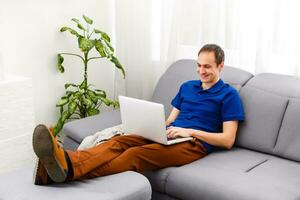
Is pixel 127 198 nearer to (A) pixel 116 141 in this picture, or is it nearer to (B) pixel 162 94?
(A) pixel 116 141

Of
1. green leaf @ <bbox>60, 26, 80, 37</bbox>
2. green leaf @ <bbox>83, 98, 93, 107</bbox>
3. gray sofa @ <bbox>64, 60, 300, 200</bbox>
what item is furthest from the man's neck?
green leaf @ <bbox>60, 26, 80, 37</bbox>

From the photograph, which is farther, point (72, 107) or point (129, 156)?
point (72, 107)

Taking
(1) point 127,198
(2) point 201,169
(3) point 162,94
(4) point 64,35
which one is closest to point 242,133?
(2) point 201,169

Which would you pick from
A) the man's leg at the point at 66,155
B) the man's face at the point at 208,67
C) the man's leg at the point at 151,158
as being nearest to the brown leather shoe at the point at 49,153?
the man's leg at the point at 66,155

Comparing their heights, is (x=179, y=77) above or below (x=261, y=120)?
above

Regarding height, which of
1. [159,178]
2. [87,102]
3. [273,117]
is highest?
[273,117]

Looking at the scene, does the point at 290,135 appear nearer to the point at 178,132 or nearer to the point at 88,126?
the point at 178,132

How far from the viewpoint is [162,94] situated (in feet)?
9.34

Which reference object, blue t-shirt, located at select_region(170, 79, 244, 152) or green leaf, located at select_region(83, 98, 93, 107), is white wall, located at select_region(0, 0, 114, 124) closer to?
green leaf, located at select_region(83, 98, 93, 107)

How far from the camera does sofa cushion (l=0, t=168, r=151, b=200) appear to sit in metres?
1.72

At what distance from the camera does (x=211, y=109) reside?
2332 mm

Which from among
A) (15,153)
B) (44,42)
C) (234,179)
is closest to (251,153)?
(234,179)

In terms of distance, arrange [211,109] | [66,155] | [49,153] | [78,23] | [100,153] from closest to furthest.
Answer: [49,153]
[66,155]
[100,153]
[211,109]
[78,23]

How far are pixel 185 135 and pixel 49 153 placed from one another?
2.72 feet
